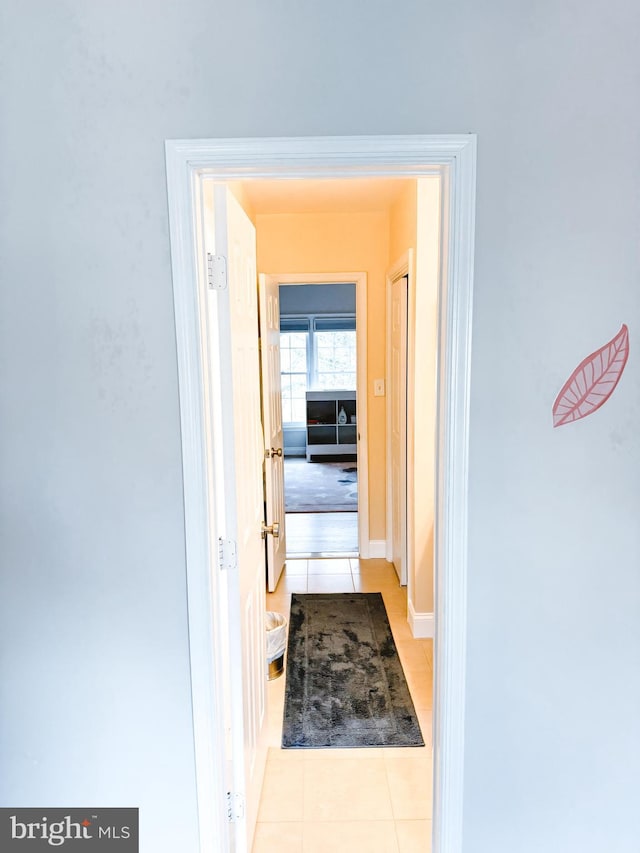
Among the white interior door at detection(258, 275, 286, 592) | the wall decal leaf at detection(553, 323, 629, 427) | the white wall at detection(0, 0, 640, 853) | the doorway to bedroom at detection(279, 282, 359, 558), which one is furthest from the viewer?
the doorway to bedroom at detection(279, 282, 359, 558)

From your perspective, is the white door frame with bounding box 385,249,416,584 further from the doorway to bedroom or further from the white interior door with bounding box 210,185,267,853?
the doorway to bedroom

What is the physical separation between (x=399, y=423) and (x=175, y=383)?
9.16 feet

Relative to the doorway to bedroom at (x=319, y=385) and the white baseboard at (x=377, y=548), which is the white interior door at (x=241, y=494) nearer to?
the white baseboard at (x=377, y=548)

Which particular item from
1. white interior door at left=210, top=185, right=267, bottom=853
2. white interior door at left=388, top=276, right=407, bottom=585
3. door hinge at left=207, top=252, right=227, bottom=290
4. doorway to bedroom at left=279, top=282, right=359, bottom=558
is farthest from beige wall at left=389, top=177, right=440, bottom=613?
doorway to bedroom at left=279, top=282, right=359, bottom=558

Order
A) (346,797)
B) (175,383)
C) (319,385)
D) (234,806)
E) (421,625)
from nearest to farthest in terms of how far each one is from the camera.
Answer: (175,383)
(234,806)
(346,797)
(421,625)
(319,385)

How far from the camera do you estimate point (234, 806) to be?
163cm

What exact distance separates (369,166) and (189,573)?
1.12 meters

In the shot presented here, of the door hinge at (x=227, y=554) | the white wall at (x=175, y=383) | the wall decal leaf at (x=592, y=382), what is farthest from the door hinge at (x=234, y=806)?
the wall decal leaf at (x=592, y=382)

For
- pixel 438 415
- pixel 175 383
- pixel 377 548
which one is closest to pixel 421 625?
pixel 377 548

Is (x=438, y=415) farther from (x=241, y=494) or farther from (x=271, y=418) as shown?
(x=271, y=418)

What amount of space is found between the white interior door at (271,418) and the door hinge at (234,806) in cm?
173

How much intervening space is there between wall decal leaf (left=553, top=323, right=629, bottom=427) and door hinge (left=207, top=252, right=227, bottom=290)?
940 mm

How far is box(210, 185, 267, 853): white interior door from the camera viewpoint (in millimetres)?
1541

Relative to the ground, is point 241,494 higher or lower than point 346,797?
higher
